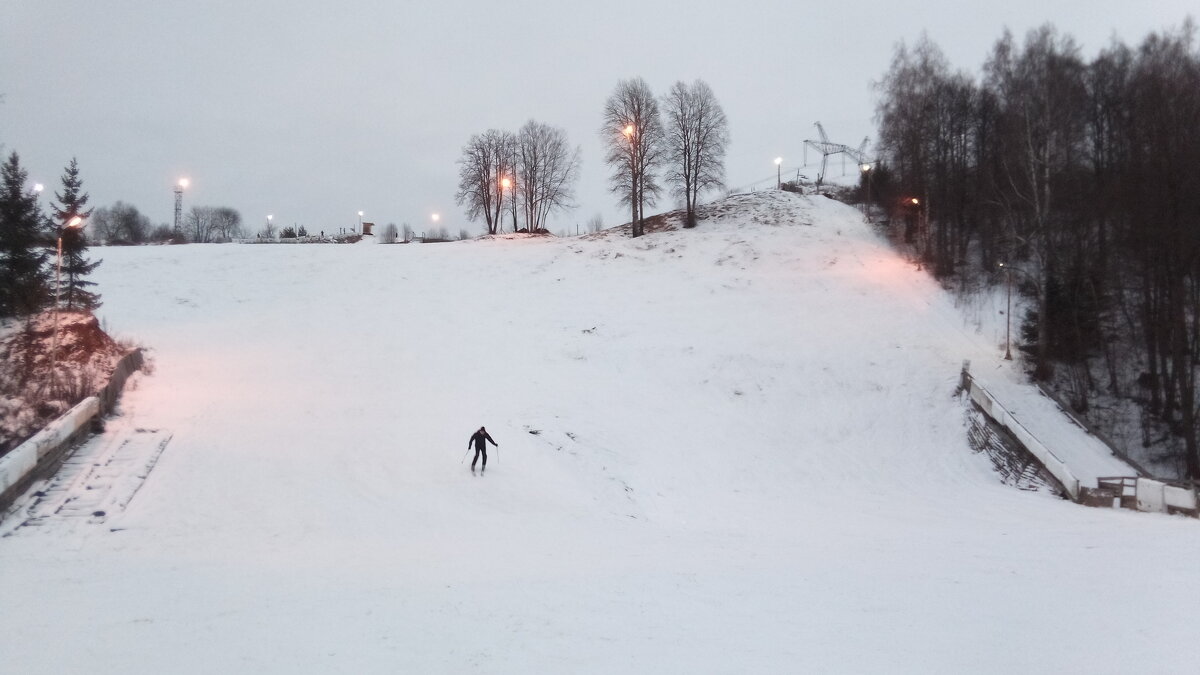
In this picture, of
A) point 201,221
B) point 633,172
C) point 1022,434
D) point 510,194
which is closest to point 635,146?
point 633,172

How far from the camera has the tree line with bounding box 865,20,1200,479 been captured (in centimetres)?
2028

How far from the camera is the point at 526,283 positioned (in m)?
35.3

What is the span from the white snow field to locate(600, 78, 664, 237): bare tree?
13710 millimetres

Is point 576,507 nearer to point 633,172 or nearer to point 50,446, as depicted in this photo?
point 50,446

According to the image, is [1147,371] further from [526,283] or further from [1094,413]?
[526,283]

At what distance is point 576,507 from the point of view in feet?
49.1

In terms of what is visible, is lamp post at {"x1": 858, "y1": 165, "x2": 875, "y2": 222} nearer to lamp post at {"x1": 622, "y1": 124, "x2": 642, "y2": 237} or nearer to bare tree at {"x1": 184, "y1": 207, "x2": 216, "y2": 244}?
lamp post at {"x1": 622, "y1": 124, "x2": 642, "y2": 237}

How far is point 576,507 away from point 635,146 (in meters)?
36.3

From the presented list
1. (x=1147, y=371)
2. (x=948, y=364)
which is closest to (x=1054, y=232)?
(x=1147, y=371)

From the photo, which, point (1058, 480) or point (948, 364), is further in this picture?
point (948, 364)

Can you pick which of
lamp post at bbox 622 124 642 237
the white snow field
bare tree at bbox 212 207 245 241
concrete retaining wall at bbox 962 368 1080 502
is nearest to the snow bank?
the white snow field

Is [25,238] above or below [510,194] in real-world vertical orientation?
below

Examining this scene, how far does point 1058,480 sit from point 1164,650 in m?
11.1

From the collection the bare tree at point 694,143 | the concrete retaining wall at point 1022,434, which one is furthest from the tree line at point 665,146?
the concrete retaining wall at point 1022,434
